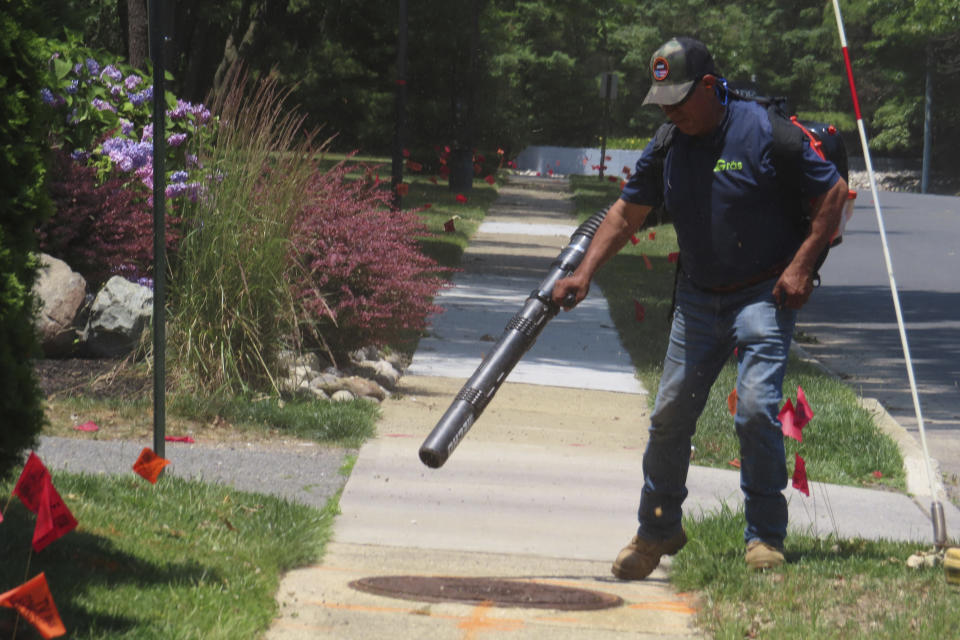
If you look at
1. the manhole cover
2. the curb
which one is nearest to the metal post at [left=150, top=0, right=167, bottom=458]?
the manhole cover

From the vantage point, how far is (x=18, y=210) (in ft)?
12.5

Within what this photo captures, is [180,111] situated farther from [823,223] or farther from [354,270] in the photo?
[823,223]

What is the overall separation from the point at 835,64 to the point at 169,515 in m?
68.7

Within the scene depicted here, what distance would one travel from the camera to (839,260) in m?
22.0

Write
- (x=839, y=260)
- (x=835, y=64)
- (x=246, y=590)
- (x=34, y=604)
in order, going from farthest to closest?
(x=835, y=64) → (x=839, y=260) → (x=246, y=590) → (x=34, y=604)

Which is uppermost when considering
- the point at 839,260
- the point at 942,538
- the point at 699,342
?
the point at 699,342

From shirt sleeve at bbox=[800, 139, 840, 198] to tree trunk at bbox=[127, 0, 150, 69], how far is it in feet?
30.6

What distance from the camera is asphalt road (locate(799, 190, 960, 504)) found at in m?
9.84

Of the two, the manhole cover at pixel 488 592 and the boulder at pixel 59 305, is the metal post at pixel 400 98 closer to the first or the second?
the boulder at pixel 59 305

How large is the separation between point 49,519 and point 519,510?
109 inches

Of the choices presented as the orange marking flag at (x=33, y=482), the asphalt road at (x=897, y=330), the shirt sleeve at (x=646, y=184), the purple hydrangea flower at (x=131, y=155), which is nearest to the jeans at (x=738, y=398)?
the shirt sleeve at (x=646, y=184)

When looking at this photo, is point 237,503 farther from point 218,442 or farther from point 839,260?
point 839,260

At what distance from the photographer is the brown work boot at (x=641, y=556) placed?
5043 millimetres

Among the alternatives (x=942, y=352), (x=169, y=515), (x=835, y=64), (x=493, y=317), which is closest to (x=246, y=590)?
(x=169, y=515)
